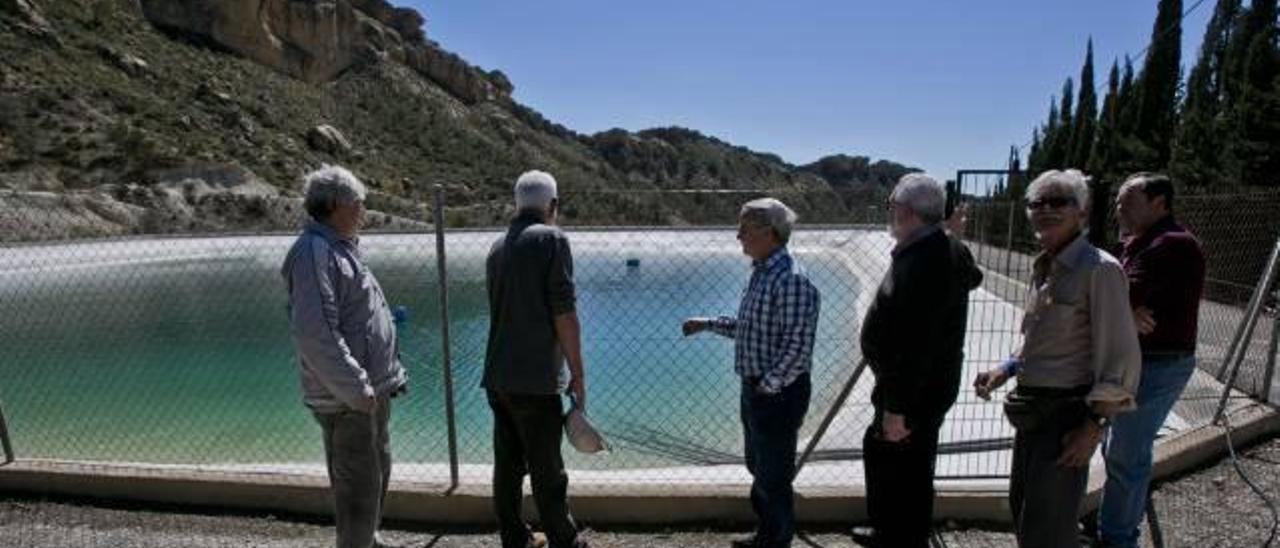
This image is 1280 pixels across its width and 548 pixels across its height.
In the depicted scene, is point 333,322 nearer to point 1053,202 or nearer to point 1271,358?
point 1053,202

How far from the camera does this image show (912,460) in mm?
3305

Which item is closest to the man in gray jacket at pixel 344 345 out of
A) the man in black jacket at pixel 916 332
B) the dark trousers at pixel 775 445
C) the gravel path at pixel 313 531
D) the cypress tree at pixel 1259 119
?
the gravel path at pixel 313 531

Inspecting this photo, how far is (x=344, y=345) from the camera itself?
312cm

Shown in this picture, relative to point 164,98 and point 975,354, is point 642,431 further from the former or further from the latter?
point 164,98

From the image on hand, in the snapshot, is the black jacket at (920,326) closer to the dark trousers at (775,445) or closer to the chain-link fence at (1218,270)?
the dark trousers at (775,445)

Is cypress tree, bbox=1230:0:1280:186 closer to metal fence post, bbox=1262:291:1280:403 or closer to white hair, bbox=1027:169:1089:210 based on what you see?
metal fence post, bbox=1262:291:1280:403

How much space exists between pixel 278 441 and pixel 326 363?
6.85 m

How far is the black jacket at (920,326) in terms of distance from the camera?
2996 mm

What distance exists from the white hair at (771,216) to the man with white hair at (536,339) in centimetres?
78

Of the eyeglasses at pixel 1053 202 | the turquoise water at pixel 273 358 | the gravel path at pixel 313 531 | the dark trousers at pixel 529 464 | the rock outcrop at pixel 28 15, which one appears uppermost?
the rock outcrop at pixel 28 15

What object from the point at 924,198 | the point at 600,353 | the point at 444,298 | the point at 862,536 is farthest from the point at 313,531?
the point at 600,353

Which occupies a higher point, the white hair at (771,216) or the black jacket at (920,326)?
the white hair at (771,216)

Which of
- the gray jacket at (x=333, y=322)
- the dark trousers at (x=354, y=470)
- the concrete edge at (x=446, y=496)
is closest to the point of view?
the gray jacket at (x=333, y=322)

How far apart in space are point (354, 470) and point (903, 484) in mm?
2199
